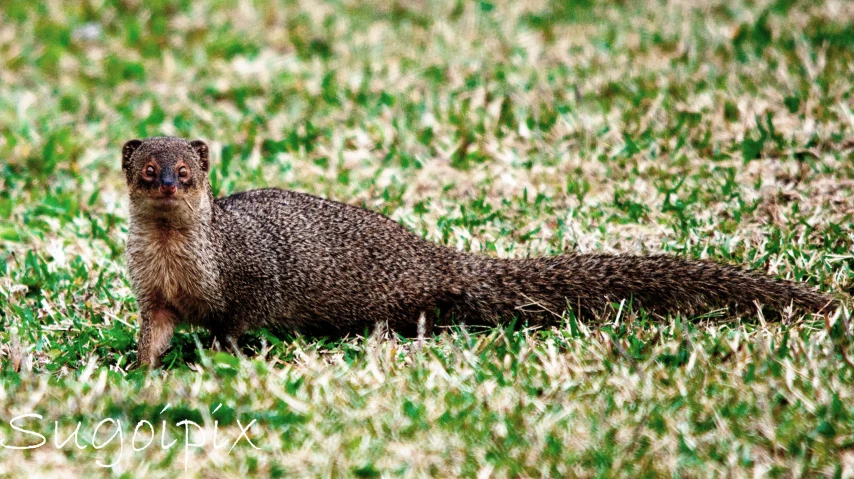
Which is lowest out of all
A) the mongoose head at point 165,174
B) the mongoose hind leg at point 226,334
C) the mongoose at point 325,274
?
the mongoose hind leg at point 226,334

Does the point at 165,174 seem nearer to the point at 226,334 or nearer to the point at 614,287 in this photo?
the point at 226,334

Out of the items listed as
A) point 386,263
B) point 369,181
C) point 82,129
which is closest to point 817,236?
point 386,263

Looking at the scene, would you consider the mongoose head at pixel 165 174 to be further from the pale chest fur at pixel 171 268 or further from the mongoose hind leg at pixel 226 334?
the mongoose hind leg at pixel 226 334

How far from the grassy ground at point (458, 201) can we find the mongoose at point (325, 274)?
130 millimetres

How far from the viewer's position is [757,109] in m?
5.85

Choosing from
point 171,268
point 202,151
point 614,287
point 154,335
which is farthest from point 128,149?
point 614,287

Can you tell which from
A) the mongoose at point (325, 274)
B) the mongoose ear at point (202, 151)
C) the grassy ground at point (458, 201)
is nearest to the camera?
the grassy ground at point (458, 201)

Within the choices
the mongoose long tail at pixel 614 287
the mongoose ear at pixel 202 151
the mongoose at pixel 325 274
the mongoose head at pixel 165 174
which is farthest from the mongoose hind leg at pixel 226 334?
the mongoose long tail at pixel 614 287

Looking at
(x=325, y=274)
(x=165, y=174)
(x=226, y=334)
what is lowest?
(x=226, y=334)

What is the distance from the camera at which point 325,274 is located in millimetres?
4207

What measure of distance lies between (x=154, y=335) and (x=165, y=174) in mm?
638

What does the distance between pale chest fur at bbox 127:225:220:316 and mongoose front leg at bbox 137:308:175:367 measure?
41 mm

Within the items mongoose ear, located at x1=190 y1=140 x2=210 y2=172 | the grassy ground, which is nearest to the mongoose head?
mongoose ear, located at x1=190 y1=140 x2=210 y2=172

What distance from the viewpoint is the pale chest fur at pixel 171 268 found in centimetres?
392
